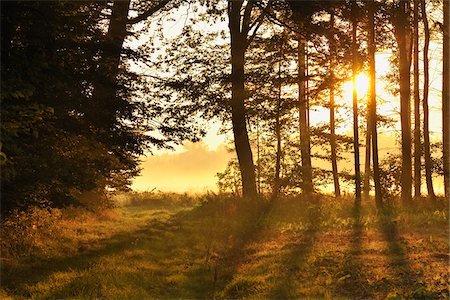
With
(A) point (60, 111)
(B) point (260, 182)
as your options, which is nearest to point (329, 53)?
(B) point (260, 182)

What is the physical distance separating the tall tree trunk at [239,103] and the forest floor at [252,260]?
3.40 metres

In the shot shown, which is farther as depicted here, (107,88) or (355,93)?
(355,93)

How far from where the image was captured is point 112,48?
35.9 ft

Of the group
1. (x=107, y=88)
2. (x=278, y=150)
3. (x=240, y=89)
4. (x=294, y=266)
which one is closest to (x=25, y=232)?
(x=107, y=88)

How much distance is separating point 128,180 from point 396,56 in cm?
1462

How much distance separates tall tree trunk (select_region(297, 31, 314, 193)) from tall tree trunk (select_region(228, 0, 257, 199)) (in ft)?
7.35

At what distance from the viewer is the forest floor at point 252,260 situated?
7.61m

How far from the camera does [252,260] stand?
32.1 ft

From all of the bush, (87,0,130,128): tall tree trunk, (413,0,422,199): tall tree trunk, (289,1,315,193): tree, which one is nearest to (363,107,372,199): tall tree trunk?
(413,0,422,199): tall tree trunk

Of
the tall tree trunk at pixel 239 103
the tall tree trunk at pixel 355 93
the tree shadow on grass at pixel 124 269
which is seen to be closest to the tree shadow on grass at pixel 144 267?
the tree shadow on grass at pixel 124 269

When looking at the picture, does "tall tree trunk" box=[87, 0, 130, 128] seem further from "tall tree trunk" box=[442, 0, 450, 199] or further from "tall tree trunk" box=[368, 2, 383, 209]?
"tall tree trunk" box=[442, 0, 450, 199]

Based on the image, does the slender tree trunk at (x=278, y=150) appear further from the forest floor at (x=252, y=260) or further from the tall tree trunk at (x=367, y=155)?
the forest floor at (x=252, y=260)

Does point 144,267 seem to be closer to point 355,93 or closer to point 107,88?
point 107,88

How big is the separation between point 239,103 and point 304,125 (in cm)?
688
